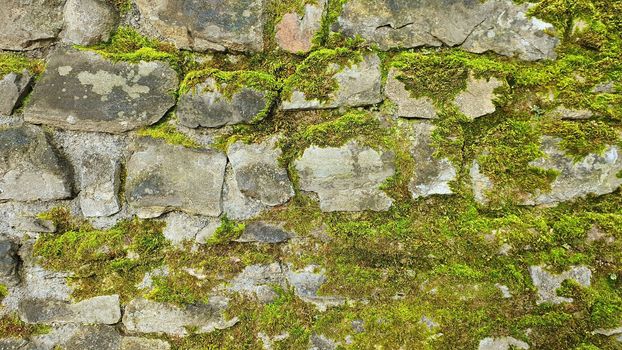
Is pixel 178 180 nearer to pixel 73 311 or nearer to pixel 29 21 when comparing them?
pixel 73 311

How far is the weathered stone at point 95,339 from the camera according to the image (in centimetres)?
165

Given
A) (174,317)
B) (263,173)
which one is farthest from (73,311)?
(263,173)

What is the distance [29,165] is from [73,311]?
0.57m

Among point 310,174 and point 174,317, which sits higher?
point 310,174

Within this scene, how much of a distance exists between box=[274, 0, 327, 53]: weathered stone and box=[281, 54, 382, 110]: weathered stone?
138mm

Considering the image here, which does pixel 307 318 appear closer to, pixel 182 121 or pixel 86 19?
pixel 182 121

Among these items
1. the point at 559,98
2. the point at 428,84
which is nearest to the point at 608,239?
the point at 559,98

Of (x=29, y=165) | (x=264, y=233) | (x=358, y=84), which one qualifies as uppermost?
(x=358, y=84)

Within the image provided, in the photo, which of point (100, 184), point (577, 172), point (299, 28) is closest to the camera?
point (577, 172)

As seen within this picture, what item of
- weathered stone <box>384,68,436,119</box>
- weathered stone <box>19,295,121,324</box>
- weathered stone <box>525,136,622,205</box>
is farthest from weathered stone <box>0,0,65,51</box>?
weathered stone <box>525,136,622,205</box>

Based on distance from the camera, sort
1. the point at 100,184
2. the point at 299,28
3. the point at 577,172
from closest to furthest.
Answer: the point at 577,172
the point at 299,28
the point at 100,184

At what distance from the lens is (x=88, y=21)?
1614 mm

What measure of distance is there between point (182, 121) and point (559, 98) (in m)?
1.29

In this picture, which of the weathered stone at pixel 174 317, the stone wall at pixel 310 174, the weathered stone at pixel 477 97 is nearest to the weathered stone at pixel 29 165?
the stone wall at pixel 310 174
